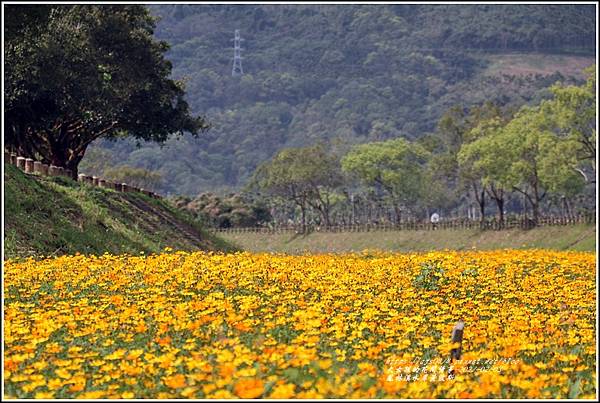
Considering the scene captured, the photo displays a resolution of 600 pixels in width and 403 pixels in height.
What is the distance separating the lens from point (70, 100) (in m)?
42.2

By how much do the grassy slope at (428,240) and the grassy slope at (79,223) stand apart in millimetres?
25404

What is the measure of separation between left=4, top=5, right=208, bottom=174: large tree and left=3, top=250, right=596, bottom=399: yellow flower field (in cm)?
2134

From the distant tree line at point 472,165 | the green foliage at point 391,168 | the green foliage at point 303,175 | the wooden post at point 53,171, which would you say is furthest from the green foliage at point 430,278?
the green foliage at point 391,168

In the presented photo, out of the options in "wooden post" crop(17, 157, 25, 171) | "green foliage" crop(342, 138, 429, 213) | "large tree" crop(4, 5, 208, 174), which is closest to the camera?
"wooden post" crop(17, 157, 25, 171)

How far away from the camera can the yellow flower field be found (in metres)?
10.6

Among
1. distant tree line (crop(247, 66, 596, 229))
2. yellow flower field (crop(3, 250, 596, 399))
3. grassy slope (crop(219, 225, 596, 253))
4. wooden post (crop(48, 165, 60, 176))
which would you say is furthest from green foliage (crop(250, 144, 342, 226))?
yellow flower field (crop(3, 250, 596, 399))

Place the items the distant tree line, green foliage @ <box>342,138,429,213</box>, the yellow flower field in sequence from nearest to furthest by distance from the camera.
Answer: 1. the yellow flower field
2. the distant tree line
3. green foliage @ <box>342,138,429,213</box>

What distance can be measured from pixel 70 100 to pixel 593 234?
158 feet

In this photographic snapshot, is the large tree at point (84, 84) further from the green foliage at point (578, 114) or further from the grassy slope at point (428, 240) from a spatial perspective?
the green foliage at point (578, 114)

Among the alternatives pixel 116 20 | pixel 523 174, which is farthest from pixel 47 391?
pixel 523 174

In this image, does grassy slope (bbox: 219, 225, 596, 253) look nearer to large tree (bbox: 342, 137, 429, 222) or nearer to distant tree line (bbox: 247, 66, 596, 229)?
distant tree line (bbox: 247, 66, 596, 229)

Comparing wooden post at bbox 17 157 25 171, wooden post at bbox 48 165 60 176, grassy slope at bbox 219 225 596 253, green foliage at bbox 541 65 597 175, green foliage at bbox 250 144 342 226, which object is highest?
green foliage at bbox 541 65 597 175

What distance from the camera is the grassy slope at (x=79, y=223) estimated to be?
27.1 m

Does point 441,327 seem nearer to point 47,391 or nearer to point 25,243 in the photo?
point 47,391
